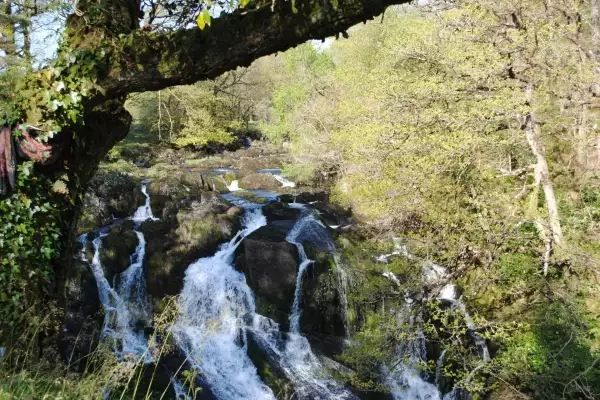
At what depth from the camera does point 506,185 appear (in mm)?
10258

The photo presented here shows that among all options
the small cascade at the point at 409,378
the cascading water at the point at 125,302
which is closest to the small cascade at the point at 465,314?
the small cascade at the point at 409,378

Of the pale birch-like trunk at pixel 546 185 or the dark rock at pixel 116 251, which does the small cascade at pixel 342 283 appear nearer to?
the pale birch-like trunk at pixel 546 185

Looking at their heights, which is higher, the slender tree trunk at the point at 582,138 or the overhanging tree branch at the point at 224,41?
the overhanging tree branch at the point at 224,41

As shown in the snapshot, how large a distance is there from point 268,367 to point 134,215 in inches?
300

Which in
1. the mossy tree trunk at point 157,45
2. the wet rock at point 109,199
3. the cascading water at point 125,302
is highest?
the mossy tree trunk at point 157,45

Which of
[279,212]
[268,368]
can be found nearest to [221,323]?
[268,368]

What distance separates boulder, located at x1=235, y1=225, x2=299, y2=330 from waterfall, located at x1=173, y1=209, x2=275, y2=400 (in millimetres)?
257

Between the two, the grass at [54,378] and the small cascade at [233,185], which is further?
the small cascade at [233,185]

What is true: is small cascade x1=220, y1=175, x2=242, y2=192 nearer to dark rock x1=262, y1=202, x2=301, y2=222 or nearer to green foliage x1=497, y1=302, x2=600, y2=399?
dark rock x1=262, y1=202, x2=301, y2=222

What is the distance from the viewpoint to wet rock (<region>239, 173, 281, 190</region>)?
18.5m

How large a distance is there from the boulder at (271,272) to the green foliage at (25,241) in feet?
22.7

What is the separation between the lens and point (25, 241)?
300 centimetres

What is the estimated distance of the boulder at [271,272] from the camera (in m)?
Answer: 9.68

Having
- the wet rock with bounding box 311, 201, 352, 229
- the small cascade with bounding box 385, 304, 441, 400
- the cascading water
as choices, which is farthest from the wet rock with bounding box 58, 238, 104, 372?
the wet rock with bounding box 311, 201, 352, 229
